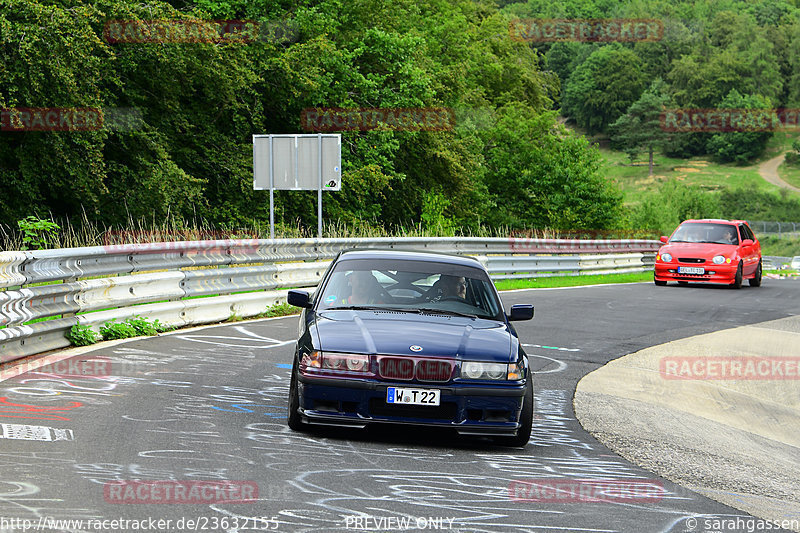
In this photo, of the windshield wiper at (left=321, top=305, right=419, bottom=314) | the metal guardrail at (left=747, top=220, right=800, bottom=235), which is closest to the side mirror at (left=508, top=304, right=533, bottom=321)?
the windshield wiper at (left=321, top=305, right=419, bottom=314)

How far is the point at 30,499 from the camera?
4930 mm

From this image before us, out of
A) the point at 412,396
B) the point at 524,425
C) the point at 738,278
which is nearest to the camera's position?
the point at 412,396

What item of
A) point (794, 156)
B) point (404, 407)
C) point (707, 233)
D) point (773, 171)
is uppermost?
point (404, 407)

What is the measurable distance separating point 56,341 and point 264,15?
106 ft

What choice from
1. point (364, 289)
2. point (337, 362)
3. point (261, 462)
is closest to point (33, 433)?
point (261, 462)

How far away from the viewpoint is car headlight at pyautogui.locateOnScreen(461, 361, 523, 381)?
679cm

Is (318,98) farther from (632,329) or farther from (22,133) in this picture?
(632,329)

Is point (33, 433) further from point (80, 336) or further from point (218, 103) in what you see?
point (218, 103)

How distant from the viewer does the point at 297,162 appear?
22.9 meters

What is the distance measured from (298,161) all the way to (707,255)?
10102mm

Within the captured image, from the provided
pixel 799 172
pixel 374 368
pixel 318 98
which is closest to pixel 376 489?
pixel 374 368

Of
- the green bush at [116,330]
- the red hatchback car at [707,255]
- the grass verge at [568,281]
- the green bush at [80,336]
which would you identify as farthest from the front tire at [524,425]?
the red hatchback car at [707,255]

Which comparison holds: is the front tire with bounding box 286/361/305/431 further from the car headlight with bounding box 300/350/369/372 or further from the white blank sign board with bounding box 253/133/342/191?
the white blank sign board with bounding box 253/133/342/191

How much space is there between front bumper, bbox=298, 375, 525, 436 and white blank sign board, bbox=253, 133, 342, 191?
15.7 m
